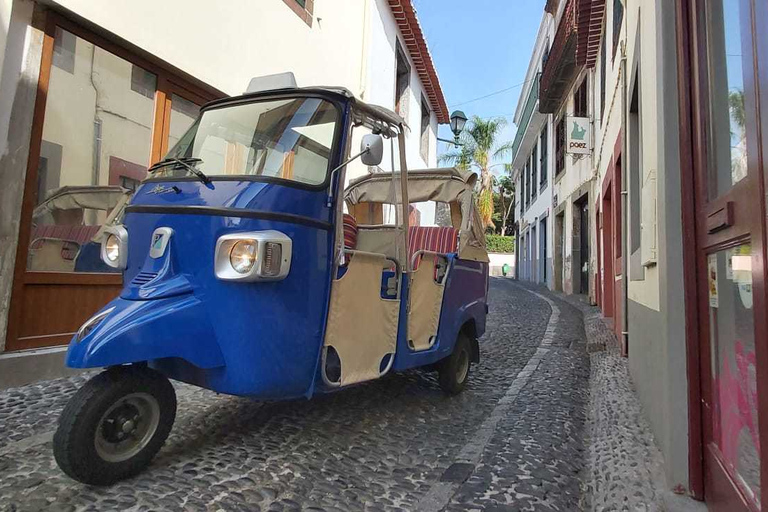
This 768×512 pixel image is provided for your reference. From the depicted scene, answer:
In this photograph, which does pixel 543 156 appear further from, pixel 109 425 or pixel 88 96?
pixel 109 425

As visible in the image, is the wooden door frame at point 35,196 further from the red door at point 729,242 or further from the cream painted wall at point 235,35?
the red door at point 729,242

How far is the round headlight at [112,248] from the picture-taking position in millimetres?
2781

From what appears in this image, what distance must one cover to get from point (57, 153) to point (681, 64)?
484 centimetres

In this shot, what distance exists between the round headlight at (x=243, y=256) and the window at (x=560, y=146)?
12.9m

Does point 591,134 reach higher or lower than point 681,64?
higher

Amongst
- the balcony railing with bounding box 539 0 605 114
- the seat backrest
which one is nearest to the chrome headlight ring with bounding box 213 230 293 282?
the seat backrest

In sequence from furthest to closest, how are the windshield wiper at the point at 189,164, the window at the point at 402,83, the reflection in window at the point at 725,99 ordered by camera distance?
the window at the point at 402,83 → the windshield wiper at the point at 189,164 → the reflection in window at the point at 725,99

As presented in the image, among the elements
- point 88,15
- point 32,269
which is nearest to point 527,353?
point 32,269

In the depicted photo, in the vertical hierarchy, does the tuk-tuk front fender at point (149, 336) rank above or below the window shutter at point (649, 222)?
below

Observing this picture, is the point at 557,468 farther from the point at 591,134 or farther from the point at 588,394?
the point at 591,134

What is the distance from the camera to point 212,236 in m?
2.50

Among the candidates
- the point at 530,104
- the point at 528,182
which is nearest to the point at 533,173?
the point at 528,182

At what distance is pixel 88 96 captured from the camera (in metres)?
4.71

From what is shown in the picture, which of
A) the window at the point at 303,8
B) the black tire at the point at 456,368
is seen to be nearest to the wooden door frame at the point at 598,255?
the black tire at the point at 456,368
